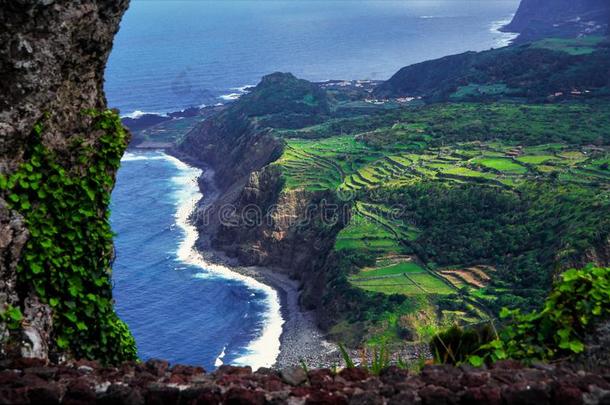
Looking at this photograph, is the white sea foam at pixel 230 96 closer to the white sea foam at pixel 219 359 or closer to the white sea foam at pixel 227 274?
the white sea foam at pixel 227 274

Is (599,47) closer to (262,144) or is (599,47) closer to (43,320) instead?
(262,144)

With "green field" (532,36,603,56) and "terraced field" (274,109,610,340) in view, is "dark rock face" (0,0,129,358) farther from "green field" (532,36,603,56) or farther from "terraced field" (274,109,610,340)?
"green field" (532,36,603,56)

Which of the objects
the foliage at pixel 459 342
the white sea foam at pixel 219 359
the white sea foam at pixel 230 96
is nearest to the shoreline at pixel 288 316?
the white sea foam at pixel 219 359

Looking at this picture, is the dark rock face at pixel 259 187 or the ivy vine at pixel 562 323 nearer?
the ivy vine at pixel 562 323

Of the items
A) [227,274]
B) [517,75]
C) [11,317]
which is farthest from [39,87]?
[517,75]

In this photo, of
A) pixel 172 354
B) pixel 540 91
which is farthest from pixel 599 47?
pixel 172 354
